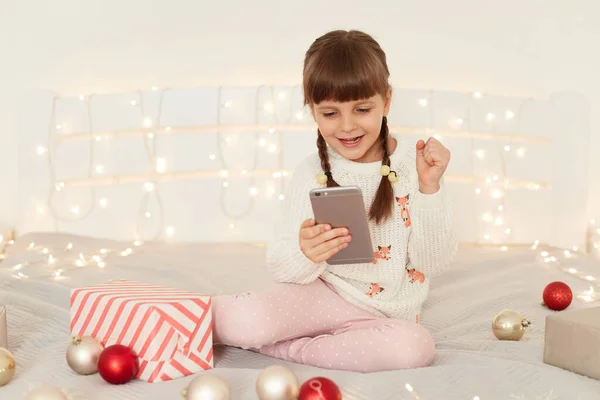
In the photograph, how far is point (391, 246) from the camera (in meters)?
1.23

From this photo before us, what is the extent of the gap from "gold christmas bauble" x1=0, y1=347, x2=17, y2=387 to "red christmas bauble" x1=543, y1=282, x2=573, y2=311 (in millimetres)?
1061

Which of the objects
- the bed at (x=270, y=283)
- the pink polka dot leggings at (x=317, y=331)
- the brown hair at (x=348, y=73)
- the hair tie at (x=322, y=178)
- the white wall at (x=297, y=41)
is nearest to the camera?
the bed at (x=270, y=283)

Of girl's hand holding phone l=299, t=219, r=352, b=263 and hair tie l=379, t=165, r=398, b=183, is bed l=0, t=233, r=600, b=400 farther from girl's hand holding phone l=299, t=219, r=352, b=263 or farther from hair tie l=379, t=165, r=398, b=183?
hair tie l=379, t=165, r=398, b=183

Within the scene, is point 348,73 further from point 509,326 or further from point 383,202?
point 509,326

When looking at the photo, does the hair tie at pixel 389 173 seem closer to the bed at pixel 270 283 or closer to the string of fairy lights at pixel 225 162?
the bed at pixel 270 283

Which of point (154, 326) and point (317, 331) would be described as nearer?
point (154, 326)

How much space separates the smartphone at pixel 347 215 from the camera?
104 centimetres

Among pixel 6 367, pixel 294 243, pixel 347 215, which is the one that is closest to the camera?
pixel 6 367

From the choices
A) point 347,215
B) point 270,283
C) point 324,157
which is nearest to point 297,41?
point 270,283

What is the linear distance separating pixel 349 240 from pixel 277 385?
0.32m

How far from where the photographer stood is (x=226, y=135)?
2.23 m

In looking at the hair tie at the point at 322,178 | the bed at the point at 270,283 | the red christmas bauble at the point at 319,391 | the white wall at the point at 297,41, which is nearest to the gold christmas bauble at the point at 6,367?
the bed at the point at 270,283

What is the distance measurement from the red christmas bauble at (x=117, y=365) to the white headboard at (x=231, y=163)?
1.28m

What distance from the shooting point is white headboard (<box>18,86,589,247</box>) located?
7.32 ft
